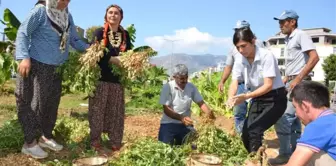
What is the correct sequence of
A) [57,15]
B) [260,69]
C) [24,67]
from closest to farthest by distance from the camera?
1. [24,67]
2. [260,69]
3. [57,15]

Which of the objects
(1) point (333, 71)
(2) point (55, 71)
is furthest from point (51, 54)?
(1) point (333, 71)

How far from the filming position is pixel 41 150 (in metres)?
4.18

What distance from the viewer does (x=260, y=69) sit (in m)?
4.03

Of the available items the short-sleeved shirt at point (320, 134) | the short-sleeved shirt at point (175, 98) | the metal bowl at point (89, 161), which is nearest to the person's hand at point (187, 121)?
the short-sleeved shirt at point (175, 98)

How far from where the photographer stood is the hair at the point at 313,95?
8.58 ft

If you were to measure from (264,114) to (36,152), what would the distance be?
7.96 ft

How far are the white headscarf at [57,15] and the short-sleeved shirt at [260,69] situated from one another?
198cm

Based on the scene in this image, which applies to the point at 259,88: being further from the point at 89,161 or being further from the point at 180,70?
the point at 89,161

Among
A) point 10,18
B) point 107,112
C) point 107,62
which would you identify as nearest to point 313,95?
point 107,62

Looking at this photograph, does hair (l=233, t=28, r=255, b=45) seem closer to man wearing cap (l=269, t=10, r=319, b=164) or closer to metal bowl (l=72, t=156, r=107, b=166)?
man wearing cap (l=269, t=10, r=319, b=164)

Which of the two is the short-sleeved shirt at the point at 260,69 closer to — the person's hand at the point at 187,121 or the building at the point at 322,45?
the person's hand at the point at 187,121

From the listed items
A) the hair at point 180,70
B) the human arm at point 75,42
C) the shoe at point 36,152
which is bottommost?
the shoe at point 36,152

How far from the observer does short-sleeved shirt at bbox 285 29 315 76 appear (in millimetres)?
4754

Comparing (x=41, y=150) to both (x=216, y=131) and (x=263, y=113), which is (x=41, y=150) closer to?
(x=216, y=131)
